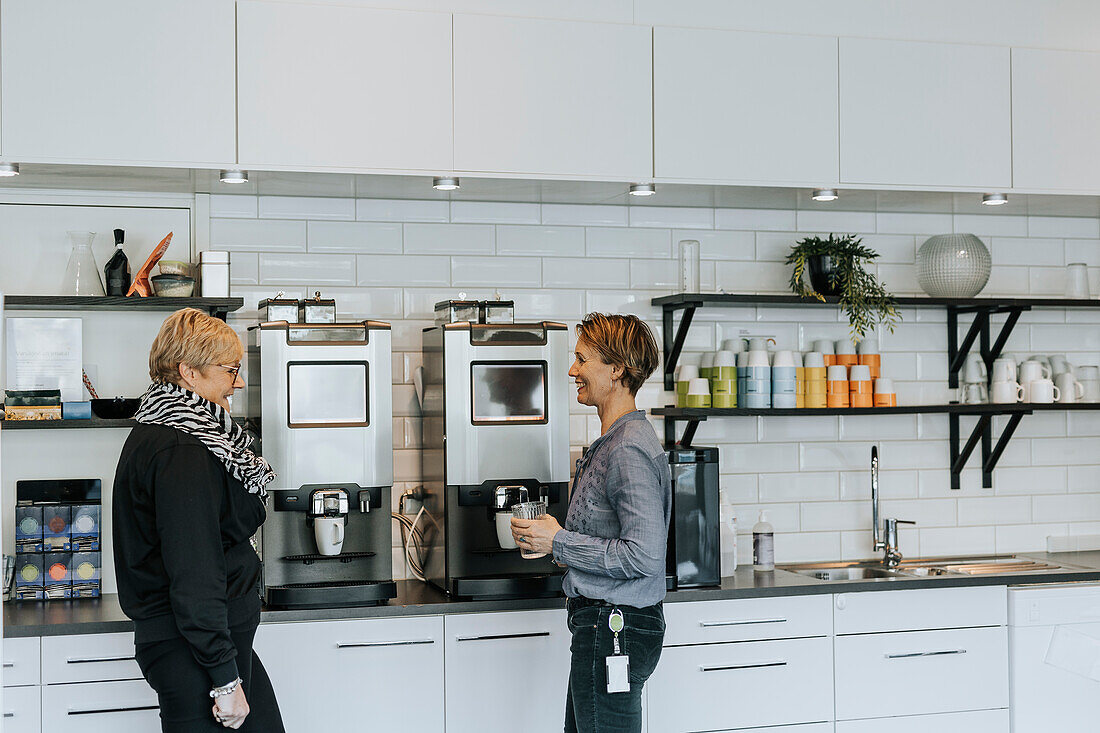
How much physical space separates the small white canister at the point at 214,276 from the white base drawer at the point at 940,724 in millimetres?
2171

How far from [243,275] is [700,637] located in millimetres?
1716

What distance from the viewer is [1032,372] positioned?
3654 mm

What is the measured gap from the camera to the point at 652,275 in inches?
138

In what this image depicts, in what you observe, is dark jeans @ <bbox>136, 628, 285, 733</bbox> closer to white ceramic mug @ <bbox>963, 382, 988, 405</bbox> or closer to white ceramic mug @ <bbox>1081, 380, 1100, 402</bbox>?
white ceramic mug @ <bbox>963, 382, 988, 405</bbox>

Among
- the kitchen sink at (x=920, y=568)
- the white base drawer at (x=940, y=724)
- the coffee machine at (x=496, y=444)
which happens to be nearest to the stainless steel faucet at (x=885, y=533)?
the kitchen sink at (x=920, y=568)

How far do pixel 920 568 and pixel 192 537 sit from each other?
8.02 feet

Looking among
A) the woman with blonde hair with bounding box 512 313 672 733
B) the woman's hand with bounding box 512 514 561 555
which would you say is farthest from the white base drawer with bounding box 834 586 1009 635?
the woman's hand with bounding box 512 514 561 555

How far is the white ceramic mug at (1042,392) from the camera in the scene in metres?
3.61

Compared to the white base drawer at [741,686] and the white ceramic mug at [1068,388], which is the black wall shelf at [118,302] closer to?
the white base drawer at [741,686]

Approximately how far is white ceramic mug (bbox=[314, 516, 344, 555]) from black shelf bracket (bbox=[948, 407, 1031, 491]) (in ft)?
7.07

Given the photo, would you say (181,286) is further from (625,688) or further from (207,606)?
(625,688)

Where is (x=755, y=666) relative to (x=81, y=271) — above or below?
below

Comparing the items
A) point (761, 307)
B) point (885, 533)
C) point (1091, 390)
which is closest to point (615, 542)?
point (761, 307)

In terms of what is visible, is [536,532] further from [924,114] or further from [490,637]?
[924,114]
